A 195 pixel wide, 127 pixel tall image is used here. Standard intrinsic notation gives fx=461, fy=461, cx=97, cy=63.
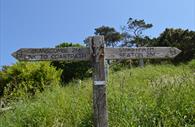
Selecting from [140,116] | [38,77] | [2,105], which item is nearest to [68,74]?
[38,77]

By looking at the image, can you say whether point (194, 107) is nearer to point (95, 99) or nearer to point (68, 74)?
point (95, 99)

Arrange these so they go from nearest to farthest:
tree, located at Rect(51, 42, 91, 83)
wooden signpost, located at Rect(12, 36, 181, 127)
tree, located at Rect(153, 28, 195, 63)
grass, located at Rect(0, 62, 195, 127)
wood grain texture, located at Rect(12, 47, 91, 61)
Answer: grass, located at Rect(0, 62, 195, 127)
wooden signpost, located at Rect(12, 36, 181, 127)
wood grain texture, located at Rect(12, 47, 91, 61)
tree, located at Rect(51, 42, 91, 83)
tree, located at Rect(153, 28, 195, 63)

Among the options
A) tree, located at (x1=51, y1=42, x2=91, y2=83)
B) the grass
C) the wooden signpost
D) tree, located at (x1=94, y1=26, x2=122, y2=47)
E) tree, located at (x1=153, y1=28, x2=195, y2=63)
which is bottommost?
the grass

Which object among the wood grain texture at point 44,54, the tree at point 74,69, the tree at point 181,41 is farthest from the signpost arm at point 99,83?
the tree at point 181,41

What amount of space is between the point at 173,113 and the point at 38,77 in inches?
422

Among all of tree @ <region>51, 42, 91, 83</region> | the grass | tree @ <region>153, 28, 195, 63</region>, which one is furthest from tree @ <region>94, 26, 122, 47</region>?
the grass

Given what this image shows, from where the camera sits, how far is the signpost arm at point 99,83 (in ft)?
18.3

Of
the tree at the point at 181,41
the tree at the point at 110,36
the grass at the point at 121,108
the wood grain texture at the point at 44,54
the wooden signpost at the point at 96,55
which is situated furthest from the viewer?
the tree at the point at 110,36

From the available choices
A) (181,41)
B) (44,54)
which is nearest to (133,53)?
(44,54)

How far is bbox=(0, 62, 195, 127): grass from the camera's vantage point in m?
5.50

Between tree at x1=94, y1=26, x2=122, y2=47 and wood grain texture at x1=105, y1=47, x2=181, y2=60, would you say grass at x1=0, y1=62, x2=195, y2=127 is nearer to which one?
wood grain texture at x1=105, y1=47, x2=181, y2=60

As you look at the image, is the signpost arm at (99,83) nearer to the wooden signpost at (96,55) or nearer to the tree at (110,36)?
the wooden signpost at (96,55)

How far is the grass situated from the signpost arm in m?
0.22

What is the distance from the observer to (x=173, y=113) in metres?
5.57
